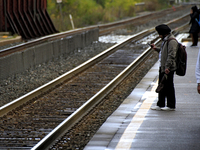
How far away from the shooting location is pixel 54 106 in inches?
332

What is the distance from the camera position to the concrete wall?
39.1 ft

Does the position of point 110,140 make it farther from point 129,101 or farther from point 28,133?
point 129,101

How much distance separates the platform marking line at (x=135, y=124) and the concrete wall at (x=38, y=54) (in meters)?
5.06

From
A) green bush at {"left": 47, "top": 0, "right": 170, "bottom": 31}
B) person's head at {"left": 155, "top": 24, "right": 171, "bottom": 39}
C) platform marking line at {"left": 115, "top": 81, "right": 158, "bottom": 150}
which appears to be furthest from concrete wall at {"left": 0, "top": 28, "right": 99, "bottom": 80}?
green bush at {"left": 47, "top": 0, "right": 170, "bottom": 31}

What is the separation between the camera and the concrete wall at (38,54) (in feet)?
39.1

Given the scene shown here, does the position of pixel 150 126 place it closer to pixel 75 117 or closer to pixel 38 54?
pixel 75 117

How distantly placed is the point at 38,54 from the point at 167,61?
26.9 ft

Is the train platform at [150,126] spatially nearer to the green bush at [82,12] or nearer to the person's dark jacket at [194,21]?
the person's dark jacket at [194,21]

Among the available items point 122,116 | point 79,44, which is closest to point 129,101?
point 122,116

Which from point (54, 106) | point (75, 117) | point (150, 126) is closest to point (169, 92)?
point (150, 126)

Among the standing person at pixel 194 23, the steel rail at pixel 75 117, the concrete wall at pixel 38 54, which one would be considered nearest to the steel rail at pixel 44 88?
the steel rail at pixel 75 117

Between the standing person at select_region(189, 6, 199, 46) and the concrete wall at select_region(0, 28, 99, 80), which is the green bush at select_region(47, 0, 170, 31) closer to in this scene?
the concrete wall at select_region(0, 28, 99, 80)

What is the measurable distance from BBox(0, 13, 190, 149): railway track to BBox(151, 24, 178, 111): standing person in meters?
1.74

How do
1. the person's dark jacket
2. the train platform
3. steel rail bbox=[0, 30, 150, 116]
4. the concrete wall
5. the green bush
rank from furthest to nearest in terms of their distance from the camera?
the green bush < the person's dark jacket < the concrete wall < steel rail bbox=[0, 30, 150, 116] < the train platform
